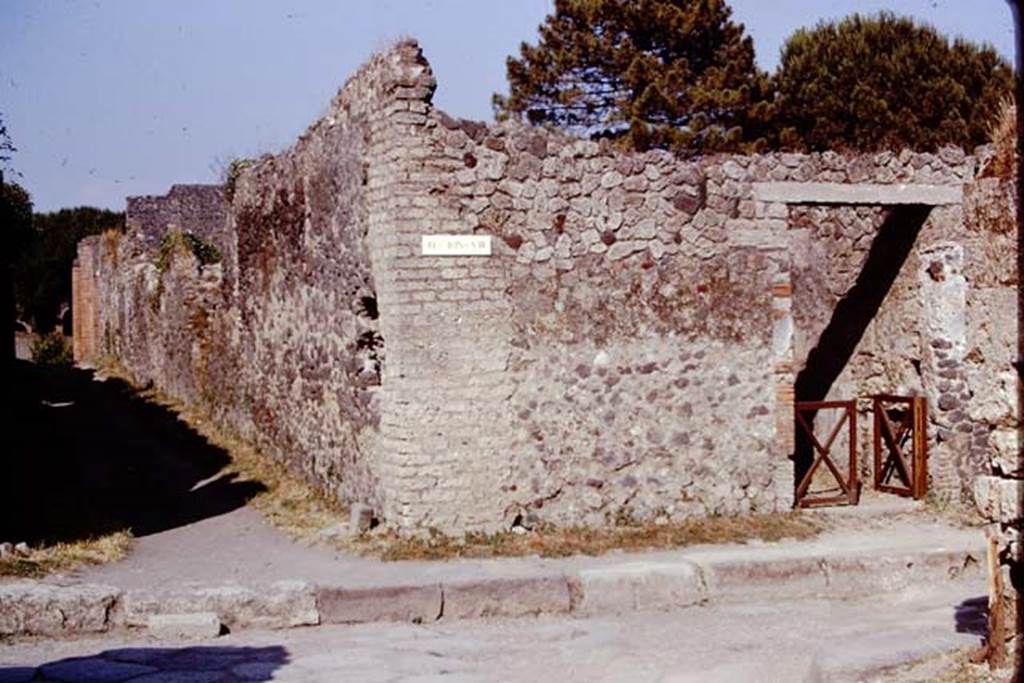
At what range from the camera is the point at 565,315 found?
1064 cm

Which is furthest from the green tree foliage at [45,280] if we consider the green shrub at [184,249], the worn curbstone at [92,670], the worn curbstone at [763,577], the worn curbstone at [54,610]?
the worn curbstone at [92,670]

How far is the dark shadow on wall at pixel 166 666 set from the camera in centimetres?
688

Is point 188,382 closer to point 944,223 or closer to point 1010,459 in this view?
point 944,223

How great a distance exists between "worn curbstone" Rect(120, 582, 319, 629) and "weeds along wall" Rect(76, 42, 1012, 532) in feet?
5.95

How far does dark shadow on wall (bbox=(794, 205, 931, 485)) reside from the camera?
12945mm

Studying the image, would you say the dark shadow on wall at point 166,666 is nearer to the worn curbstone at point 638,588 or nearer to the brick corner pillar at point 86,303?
the worn curbstone at point 638,588

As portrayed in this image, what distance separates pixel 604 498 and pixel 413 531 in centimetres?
168

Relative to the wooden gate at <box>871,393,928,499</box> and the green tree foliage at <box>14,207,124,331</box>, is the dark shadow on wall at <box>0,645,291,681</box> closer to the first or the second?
the wooden gate at <box>871,393,928,499</box>

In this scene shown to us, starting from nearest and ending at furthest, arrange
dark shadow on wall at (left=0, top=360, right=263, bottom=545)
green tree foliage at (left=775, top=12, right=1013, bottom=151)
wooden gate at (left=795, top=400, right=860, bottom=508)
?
dark shadow on wall at (left=0, top=360, right=263, bottom=545), wooden gate at (left=795, top=400, right=860, bottom=508), green tree foliage at (left=775, top=12, right=1013, bottom=151)

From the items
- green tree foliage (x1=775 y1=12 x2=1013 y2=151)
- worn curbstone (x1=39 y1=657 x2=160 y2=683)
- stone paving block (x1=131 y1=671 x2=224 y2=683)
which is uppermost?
green tree foliage (x1=775 y1=12 x2=1013 y2=151)

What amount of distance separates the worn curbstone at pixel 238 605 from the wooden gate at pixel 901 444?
252 inches

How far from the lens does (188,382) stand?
1959 cm

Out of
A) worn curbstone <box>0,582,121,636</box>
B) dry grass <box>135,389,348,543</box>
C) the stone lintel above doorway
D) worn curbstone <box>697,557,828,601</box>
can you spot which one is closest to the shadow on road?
worn curbstone <box>697,557,828,601</box>

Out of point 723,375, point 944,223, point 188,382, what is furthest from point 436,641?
point 188,382
